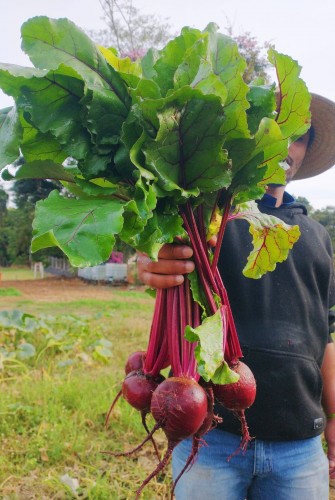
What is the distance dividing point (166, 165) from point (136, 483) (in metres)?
2.56

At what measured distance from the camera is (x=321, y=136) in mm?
2434

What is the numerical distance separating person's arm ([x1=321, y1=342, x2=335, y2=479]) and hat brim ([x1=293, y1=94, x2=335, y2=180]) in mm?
1028

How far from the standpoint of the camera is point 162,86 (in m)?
1.08

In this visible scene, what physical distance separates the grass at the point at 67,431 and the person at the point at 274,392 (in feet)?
4.38

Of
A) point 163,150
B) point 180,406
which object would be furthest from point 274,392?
point 163,150

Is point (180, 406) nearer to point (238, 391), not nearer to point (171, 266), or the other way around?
point (238, 391)

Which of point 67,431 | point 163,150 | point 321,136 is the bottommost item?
point 67,431

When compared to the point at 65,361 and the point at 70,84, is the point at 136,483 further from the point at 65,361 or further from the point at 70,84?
the point at 70,84

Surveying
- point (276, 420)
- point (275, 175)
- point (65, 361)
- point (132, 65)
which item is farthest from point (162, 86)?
point (65, 361)

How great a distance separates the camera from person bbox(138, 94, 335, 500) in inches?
67.6

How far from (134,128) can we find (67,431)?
9.99 ft

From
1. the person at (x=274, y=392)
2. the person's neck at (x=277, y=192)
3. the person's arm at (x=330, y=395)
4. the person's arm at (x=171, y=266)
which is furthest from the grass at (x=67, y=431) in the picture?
the person's arm at (x=171, y=266)

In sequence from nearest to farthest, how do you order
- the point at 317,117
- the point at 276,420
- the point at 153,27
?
the point at 276,420 < the point at 317,117 < the point at 153,27

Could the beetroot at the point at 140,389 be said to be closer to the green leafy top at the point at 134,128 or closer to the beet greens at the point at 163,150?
the beet greens at the point at 163,150
